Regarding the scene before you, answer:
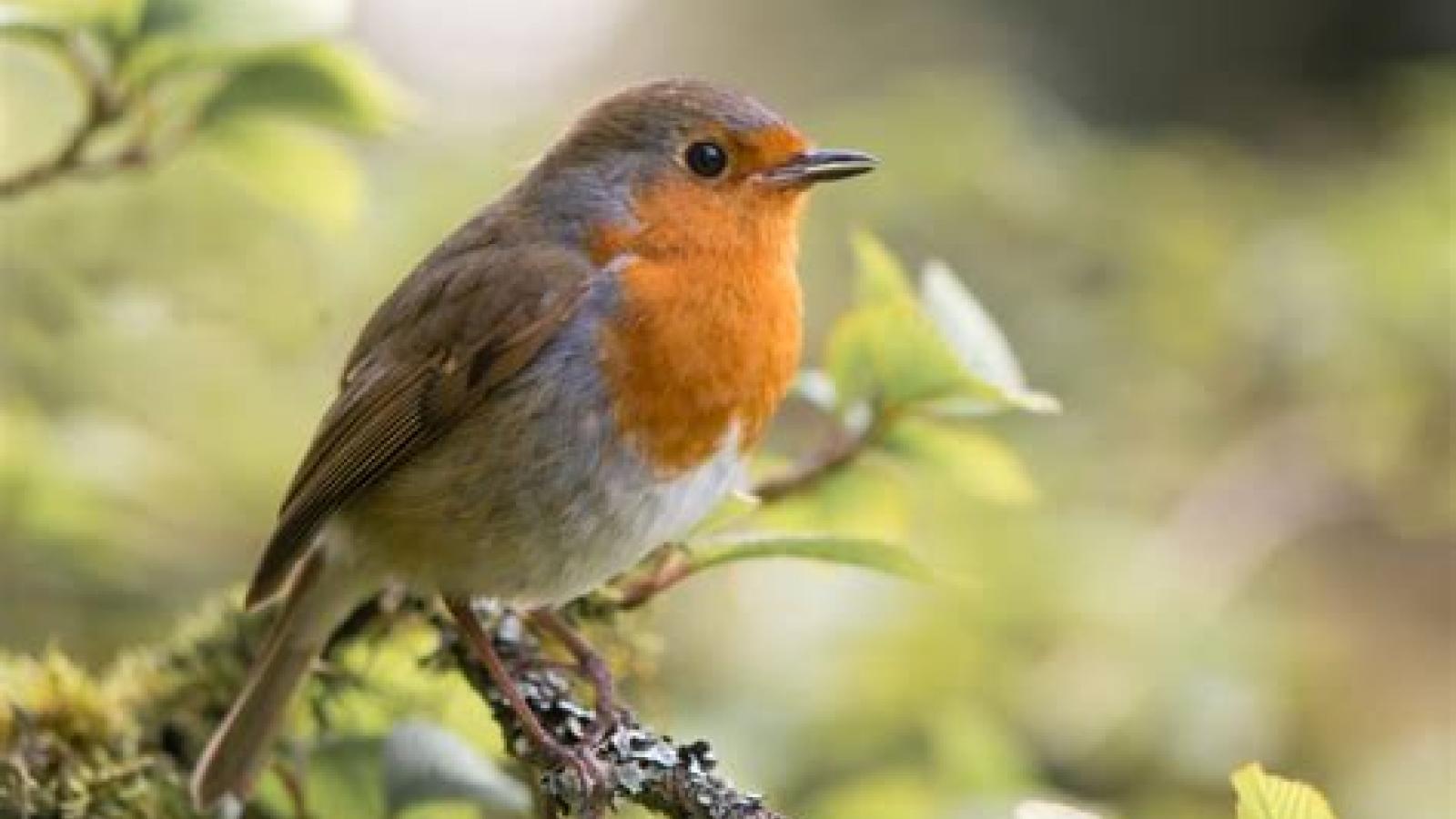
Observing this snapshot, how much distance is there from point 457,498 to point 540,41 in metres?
5.78

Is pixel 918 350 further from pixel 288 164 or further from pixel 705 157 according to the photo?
pixel 288 164

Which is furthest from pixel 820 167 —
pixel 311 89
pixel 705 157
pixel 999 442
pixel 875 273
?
pixel 999 442

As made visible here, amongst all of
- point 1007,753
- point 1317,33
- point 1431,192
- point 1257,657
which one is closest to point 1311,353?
point 1431,192

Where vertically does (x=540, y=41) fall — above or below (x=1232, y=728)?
above

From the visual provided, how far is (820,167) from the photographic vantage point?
2.71 meters

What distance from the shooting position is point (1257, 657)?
3.82 meters

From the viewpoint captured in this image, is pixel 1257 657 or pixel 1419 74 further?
pixel 1419 74

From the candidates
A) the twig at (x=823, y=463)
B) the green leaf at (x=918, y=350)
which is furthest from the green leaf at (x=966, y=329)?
the twig at (x=823, y=463)

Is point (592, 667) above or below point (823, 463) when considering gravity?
below

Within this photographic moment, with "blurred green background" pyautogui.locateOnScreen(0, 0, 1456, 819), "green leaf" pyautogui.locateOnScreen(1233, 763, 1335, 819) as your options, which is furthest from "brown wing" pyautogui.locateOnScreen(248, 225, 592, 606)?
"green leaf" pyautogui.locateOnScreen(1233, 763, 1335, 819)

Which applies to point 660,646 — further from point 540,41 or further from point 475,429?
point 540,41

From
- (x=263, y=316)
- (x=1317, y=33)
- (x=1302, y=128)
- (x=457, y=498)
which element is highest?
(x=1317, y=33)

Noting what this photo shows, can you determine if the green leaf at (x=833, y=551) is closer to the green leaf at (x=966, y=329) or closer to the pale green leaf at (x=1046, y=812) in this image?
the green leaf at (x=966, y=329)

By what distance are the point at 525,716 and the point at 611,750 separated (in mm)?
166
